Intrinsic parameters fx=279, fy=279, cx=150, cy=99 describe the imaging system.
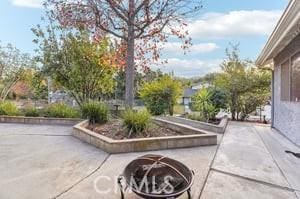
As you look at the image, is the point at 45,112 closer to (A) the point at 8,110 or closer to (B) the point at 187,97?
(A) the point at 8,110

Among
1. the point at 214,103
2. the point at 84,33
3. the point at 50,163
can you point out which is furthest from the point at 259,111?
the point at 50,163

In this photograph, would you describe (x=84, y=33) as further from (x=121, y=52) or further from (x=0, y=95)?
(x=0, y=95)

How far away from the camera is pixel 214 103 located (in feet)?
Answer: 38.9

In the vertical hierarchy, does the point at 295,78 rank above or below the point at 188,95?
above

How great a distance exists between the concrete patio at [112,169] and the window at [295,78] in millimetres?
1410

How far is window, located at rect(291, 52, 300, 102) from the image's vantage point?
24.1 feet

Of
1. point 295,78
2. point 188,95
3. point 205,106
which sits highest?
point 295,78

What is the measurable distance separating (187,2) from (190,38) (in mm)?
1086

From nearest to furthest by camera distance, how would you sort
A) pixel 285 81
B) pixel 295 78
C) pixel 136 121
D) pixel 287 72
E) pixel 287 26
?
pixel 287 26 < pixel 136 121 < pixel 295 78 < pixel 287 72 < pixel 285 81

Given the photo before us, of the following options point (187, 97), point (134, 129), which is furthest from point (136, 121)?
point (187, 97)

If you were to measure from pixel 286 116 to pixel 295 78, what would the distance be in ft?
4.54

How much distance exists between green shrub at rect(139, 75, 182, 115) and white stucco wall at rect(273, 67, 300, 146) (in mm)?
4183

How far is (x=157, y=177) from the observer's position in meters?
3.44

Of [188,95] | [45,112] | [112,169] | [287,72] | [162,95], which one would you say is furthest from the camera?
[188,95]
